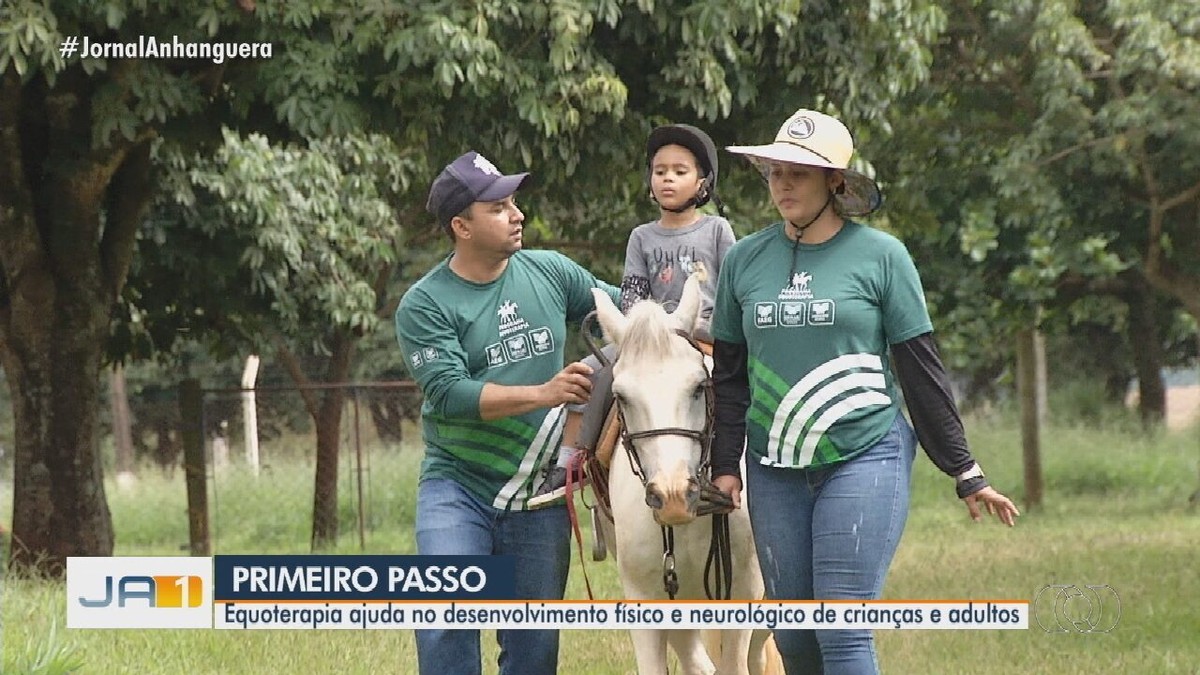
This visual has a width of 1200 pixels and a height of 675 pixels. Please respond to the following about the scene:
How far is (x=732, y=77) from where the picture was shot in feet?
40.1

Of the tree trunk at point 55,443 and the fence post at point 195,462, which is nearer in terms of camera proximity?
the tree trunk at point 55,443

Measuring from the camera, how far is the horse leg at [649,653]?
652cm

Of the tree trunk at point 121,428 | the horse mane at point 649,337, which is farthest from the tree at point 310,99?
the tree trunk at point 121,428

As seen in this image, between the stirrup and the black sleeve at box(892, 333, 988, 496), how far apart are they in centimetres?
209

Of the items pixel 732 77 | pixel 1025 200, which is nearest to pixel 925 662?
pixel 732 77

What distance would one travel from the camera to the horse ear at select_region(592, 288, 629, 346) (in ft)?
20.8

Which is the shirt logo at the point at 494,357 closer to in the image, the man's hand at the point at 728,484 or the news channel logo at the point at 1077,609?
the man's hand at the point at 728,484

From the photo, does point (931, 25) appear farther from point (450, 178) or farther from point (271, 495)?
point (271, 495)

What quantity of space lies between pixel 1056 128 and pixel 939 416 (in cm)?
1224

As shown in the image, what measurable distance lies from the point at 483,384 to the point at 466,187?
0.64 meters

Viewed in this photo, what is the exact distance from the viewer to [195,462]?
1923 centimetres

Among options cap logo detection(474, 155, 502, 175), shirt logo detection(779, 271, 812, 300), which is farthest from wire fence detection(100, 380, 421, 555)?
shirt logo detection(779, 271, 812, 300)

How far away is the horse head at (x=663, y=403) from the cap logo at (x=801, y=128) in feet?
2.75

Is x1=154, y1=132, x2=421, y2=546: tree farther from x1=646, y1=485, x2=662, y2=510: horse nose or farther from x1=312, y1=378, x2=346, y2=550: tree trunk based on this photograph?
x1=646, y1=485, x2=662, y2=510: horse nose
